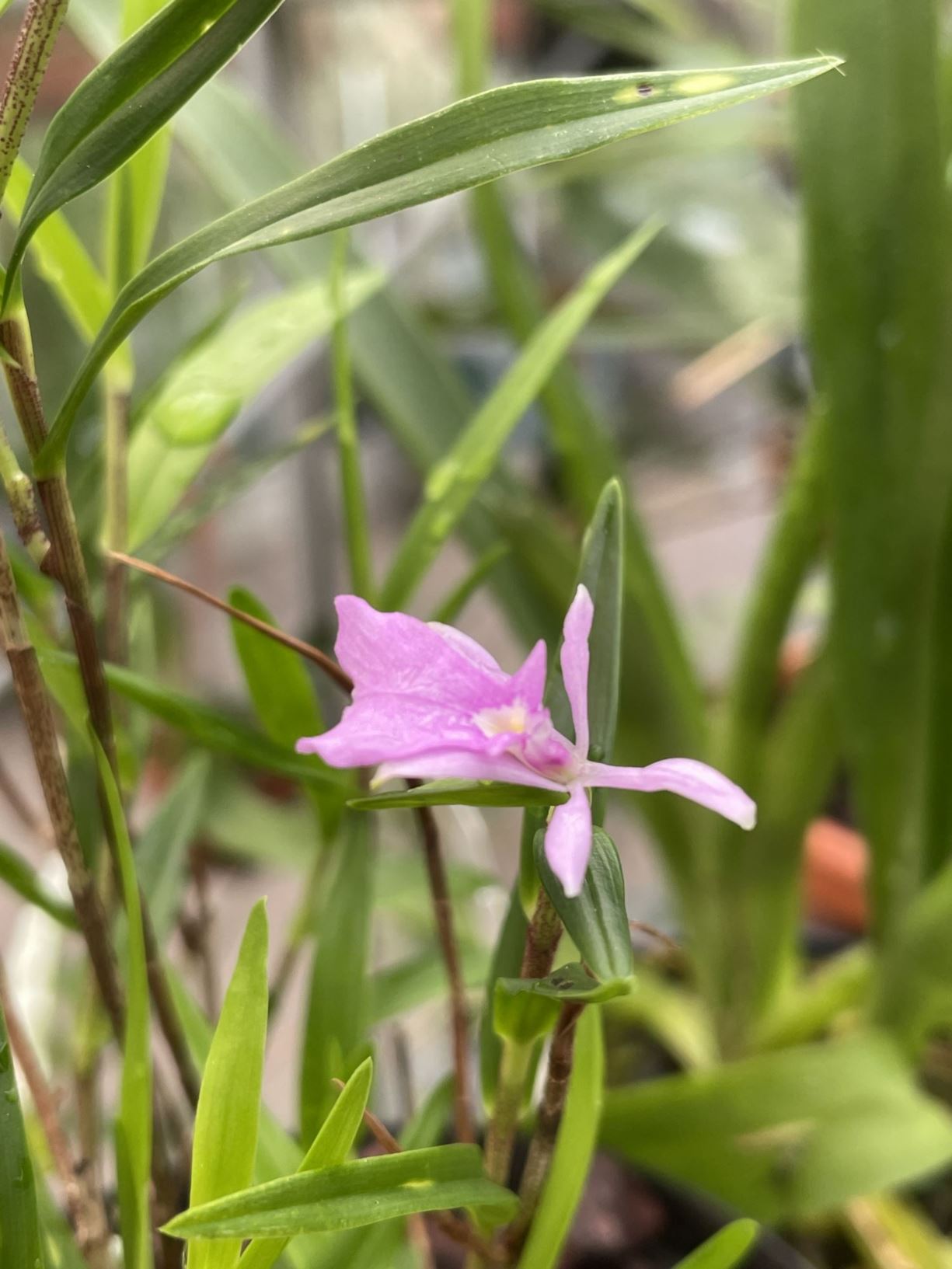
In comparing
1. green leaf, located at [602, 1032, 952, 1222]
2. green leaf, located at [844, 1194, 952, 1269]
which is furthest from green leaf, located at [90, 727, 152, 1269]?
green leaf, located at [844, 1194, 952, 1269]

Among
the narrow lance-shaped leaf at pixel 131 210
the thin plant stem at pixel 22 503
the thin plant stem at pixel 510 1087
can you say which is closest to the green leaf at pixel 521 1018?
the thin plant stem at pixel 510 1087

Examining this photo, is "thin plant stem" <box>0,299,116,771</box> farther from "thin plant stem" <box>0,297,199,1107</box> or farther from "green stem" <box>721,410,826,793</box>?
"green stem" <box>721,410,826,793</box>

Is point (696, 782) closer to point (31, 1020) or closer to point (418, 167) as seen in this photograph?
point (418, 167)

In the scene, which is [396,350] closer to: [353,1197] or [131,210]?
[131,210]

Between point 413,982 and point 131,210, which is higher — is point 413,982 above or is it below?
below

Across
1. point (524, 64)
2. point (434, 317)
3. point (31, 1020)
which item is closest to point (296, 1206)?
point (31, 1020)

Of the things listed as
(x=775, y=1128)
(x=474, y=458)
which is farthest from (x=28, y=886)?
(x=775, y=1128)
